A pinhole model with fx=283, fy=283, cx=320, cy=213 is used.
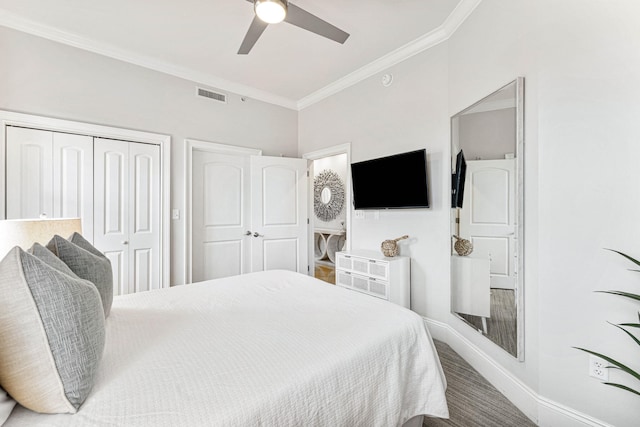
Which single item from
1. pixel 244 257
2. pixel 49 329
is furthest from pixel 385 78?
pixel 49 329

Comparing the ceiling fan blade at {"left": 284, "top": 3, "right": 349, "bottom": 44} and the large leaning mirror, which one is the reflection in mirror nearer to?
the large leaning mirror

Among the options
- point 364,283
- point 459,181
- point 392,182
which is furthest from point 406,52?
point 364,283


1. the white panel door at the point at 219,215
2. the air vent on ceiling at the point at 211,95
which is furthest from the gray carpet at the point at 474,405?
the air vent on ceiling at the point at 211,95

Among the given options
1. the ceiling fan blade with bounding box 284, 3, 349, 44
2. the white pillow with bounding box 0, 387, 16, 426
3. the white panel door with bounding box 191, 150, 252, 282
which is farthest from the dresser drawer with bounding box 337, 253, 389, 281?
the white pillow with bounding box 0, 387, 16, 426

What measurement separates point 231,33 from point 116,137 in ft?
5.06

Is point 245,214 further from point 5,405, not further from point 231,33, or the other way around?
point 5,405

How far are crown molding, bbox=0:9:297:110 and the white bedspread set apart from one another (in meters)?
2.55

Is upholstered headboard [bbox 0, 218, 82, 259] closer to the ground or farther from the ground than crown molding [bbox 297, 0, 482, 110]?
closer to the ground

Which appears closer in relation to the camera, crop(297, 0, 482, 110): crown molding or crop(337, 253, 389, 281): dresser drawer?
crop(297, 0, 482, 110): crown molding

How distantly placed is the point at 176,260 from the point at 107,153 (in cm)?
130

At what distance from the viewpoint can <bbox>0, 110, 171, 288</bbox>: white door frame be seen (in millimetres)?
2336

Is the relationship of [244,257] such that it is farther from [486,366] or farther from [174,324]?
[486,366]

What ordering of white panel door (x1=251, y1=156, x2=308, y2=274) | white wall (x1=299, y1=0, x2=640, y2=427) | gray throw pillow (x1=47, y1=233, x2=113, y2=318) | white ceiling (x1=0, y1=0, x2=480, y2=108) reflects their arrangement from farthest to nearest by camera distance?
white panel door (x1=251, y1=156, x2=308, y2=274)
white ceiling (x1=0, y1=0, x2=480, y2=108)
white wall (x1=299, y1=0, x2=640, y2=427)
gray throw pillow (x1=47, y1=233, x2=113, y2=318)

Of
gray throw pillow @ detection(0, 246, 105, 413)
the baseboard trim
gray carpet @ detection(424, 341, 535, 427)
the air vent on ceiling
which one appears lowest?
gray carpet @ detection(424, 341, 535, 427)
